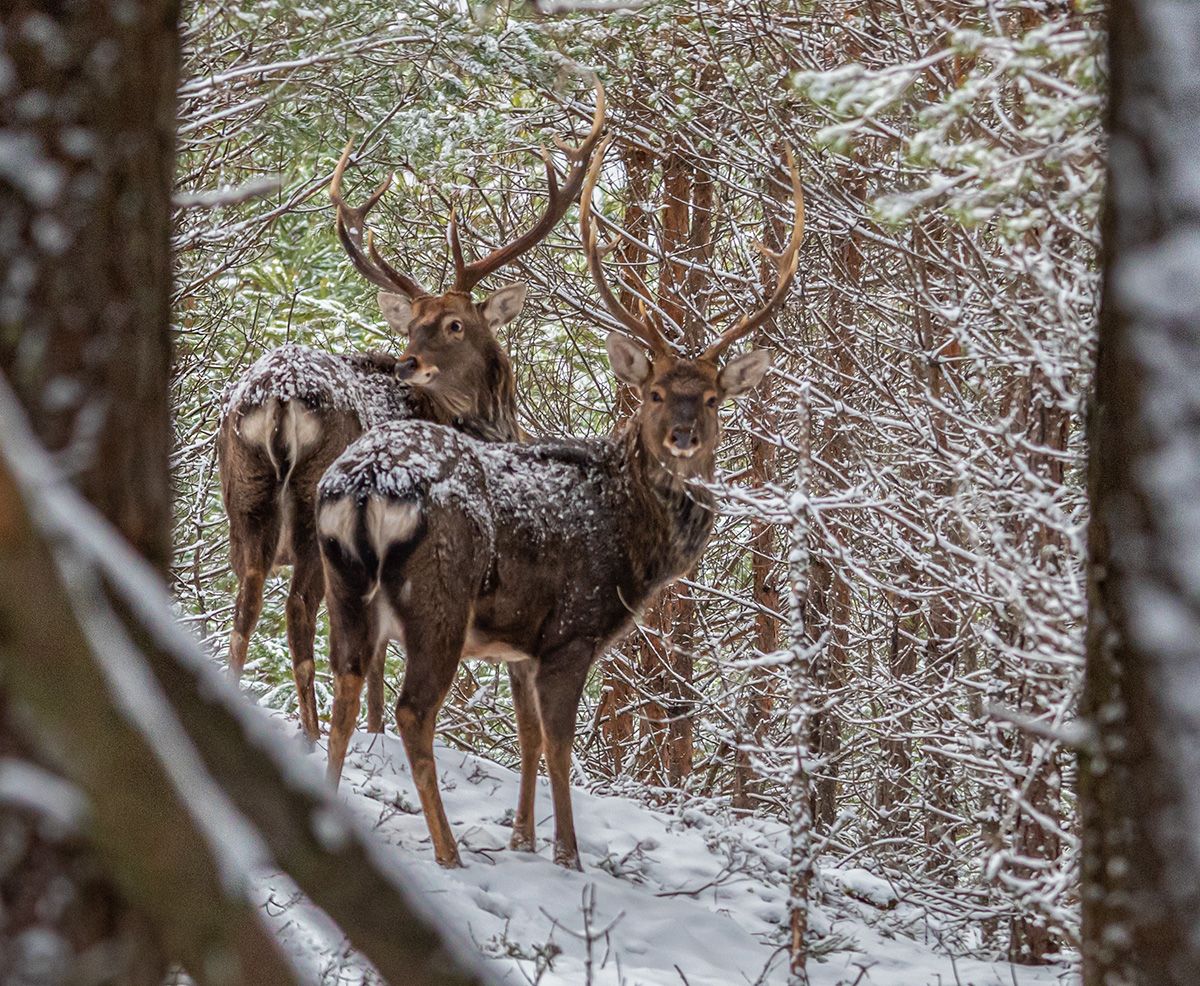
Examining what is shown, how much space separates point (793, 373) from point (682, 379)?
2197 mm

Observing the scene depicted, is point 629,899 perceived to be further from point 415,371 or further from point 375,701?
point 415,371

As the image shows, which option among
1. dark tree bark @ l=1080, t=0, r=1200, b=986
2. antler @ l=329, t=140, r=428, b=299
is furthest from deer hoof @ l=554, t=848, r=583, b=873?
dark tree bark @ l=1080, t=0, r=1200, b=986

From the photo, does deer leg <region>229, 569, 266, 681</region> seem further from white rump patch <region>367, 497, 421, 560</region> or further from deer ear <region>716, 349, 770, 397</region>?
deer ear <region>716, 349, 770, 397</region>

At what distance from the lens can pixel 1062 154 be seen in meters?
3.49

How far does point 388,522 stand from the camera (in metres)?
6.16

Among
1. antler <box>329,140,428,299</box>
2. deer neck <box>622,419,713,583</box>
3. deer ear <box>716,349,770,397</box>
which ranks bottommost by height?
deer neck <box>622,419,713,583</box>

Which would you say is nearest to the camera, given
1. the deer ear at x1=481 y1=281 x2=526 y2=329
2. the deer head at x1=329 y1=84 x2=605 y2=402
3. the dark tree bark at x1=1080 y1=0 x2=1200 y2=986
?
the dark tree bark at x1=1080 y1=0 x2=1200 y2=986

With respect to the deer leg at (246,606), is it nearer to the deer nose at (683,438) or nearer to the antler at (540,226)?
the deer nose at (683,438)

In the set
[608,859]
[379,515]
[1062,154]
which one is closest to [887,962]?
[608,859]

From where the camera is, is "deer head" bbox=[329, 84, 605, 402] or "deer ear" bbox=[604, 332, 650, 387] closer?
"deer ear" bbox=[604, 332, 650, 387]

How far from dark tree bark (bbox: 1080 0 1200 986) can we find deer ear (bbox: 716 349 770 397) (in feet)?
17.0

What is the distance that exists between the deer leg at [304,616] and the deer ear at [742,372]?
2396 mm

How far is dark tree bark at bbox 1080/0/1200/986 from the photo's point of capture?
7.45 feet

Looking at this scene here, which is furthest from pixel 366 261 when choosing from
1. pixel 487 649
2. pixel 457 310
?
pixel 487 649
